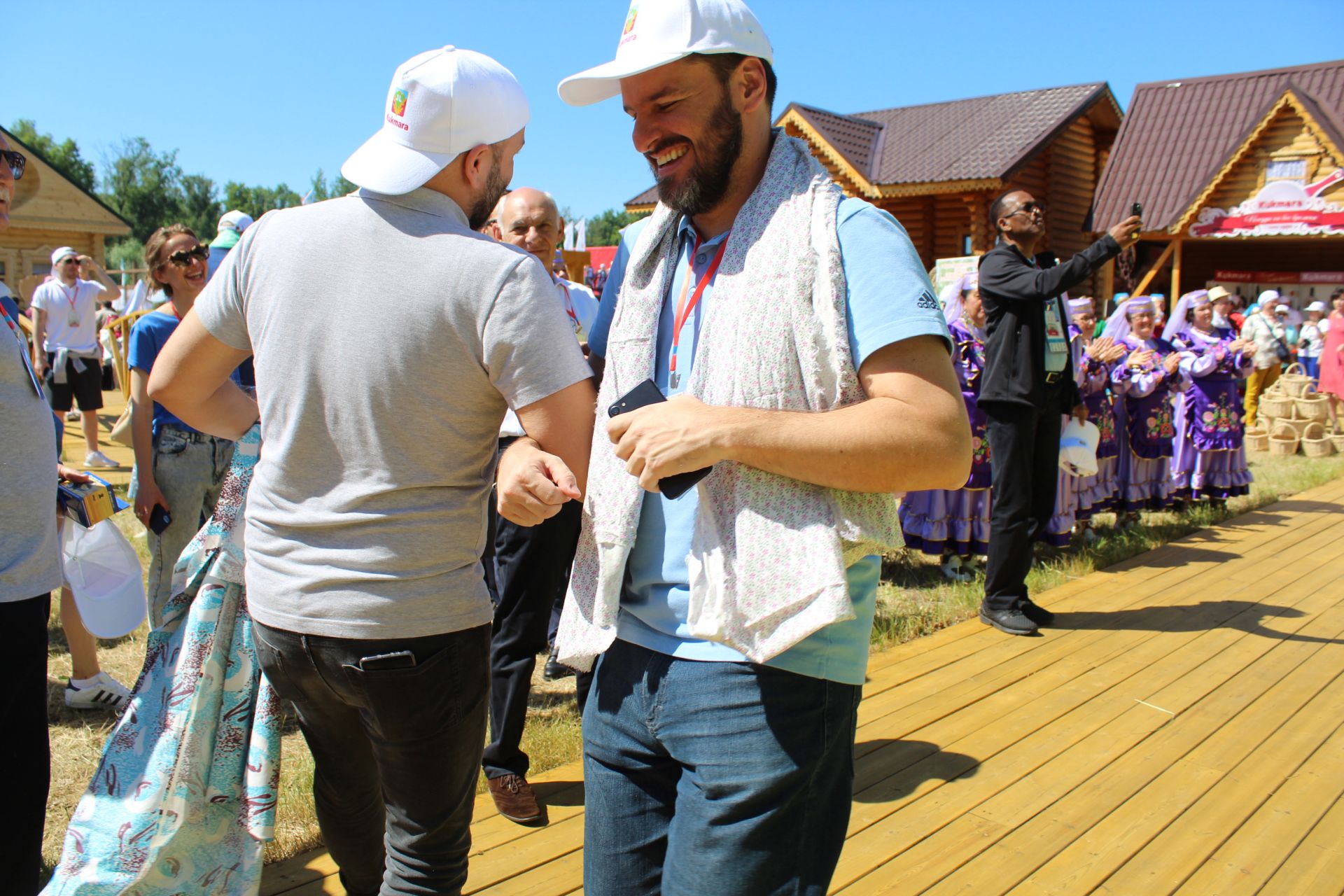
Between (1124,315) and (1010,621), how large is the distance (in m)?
4.06

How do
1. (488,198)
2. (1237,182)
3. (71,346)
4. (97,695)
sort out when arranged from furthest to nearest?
(1237,182) → (71,346) → (97,695) → (488,198)

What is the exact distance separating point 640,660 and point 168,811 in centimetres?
121

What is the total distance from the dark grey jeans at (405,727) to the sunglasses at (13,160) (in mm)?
1320

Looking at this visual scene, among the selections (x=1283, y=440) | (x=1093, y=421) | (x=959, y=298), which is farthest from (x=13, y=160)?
(x=1283, y=440)

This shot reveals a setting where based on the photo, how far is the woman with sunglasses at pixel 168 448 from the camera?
371cm

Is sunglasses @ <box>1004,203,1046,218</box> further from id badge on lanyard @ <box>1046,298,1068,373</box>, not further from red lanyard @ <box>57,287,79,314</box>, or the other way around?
red lanyard @ <box>57,287,79,314</box>

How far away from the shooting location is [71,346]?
31.4ft

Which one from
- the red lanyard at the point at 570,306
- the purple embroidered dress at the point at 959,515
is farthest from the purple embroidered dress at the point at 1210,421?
the red lanyard at the point at 570,306

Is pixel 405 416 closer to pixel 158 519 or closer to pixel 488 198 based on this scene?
pixel 488 198

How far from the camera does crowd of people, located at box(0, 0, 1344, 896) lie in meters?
1.41

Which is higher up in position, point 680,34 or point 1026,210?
point 1026,210

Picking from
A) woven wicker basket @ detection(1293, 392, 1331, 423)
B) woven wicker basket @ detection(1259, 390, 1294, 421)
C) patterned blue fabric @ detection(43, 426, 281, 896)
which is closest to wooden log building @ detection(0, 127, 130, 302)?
woven wicker basket @ detection(1259, 390, 1294, 421)

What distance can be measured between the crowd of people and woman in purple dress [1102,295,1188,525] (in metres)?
6.69

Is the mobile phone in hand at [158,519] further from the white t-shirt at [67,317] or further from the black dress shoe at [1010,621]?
the white t-shirt at [67,317]
